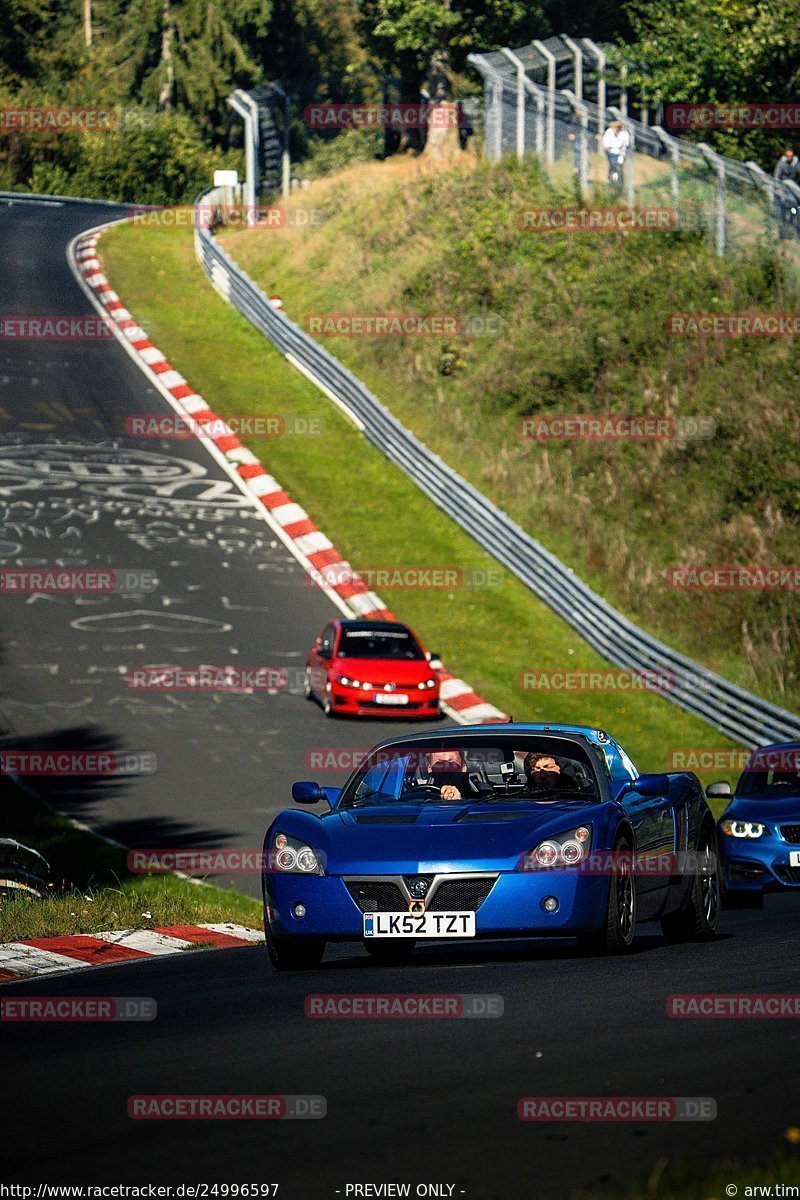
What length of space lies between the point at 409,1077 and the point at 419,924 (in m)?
2.79

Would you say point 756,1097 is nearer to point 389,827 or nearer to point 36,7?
point 389,827

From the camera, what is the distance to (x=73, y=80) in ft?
283

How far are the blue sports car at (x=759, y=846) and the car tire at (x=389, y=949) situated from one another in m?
4.70

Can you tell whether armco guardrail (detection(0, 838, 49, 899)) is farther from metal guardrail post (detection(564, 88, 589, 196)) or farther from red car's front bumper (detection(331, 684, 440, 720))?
metal guardrail post (detection(564, 88, 589, 196))

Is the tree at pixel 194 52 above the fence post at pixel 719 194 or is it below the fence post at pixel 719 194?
above

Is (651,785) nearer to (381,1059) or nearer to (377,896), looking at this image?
(377,896)

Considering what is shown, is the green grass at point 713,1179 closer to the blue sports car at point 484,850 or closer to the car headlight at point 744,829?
the blue sports car at point 484,850

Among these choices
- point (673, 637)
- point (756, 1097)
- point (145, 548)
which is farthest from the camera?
point (145, 548)

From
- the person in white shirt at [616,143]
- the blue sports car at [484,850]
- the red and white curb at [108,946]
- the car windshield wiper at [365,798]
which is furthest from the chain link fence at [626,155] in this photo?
the car windshield wiper at [365,798]

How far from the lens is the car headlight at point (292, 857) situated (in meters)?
9.49

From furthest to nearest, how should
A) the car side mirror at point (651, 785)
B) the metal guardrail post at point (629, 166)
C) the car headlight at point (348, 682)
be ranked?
the metal guardrail post at point (629, 166) < the car headlight at point (348, 682) < the car side mirror at point (651, 785)

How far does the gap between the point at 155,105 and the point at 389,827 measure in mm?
78869

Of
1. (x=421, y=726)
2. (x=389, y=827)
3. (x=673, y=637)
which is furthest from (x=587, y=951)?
(x=673, y=637)

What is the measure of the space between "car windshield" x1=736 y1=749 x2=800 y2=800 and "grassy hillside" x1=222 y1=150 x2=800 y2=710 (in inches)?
385
